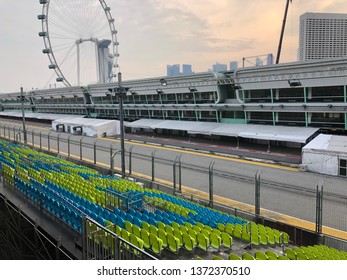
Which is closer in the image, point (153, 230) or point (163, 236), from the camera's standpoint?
point (163, 236)

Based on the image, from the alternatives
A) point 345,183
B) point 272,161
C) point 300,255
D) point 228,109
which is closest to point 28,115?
point 228,109

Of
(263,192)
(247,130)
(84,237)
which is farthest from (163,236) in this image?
(247,130)

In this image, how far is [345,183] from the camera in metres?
18.4

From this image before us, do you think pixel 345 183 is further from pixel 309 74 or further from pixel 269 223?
pixel 309 74

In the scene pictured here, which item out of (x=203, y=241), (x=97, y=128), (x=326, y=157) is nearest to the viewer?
(x=203, y=241)

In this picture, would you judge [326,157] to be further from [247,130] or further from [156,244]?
[156,244]

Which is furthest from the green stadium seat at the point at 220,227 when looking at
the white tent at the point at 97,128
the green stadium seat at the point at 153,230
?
the white tent at the point at 97,128

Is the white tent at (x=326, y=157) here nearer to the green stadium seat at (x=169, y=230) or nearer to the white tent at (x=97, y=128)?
the green stadium seat at (x=169, y=230)

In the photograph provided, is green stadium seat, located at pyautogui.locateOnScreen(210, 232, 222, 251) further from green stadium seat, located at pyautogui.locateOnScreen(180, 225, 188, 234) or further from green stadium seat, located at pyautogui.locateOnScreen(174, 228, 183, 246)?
green stadium seat, located at pyautogui.locateOnScreen(174, 228, 183, 246)

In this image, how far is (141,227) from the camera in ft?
31.7

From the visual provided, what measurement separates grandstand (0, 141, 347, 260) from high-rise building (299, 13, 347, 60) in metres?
67.7

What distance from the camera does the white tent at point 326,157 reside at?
19.7 meters

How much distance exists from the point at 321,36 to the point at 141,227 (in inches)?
3233

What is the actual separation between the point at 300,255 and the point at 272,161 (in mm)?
17429
